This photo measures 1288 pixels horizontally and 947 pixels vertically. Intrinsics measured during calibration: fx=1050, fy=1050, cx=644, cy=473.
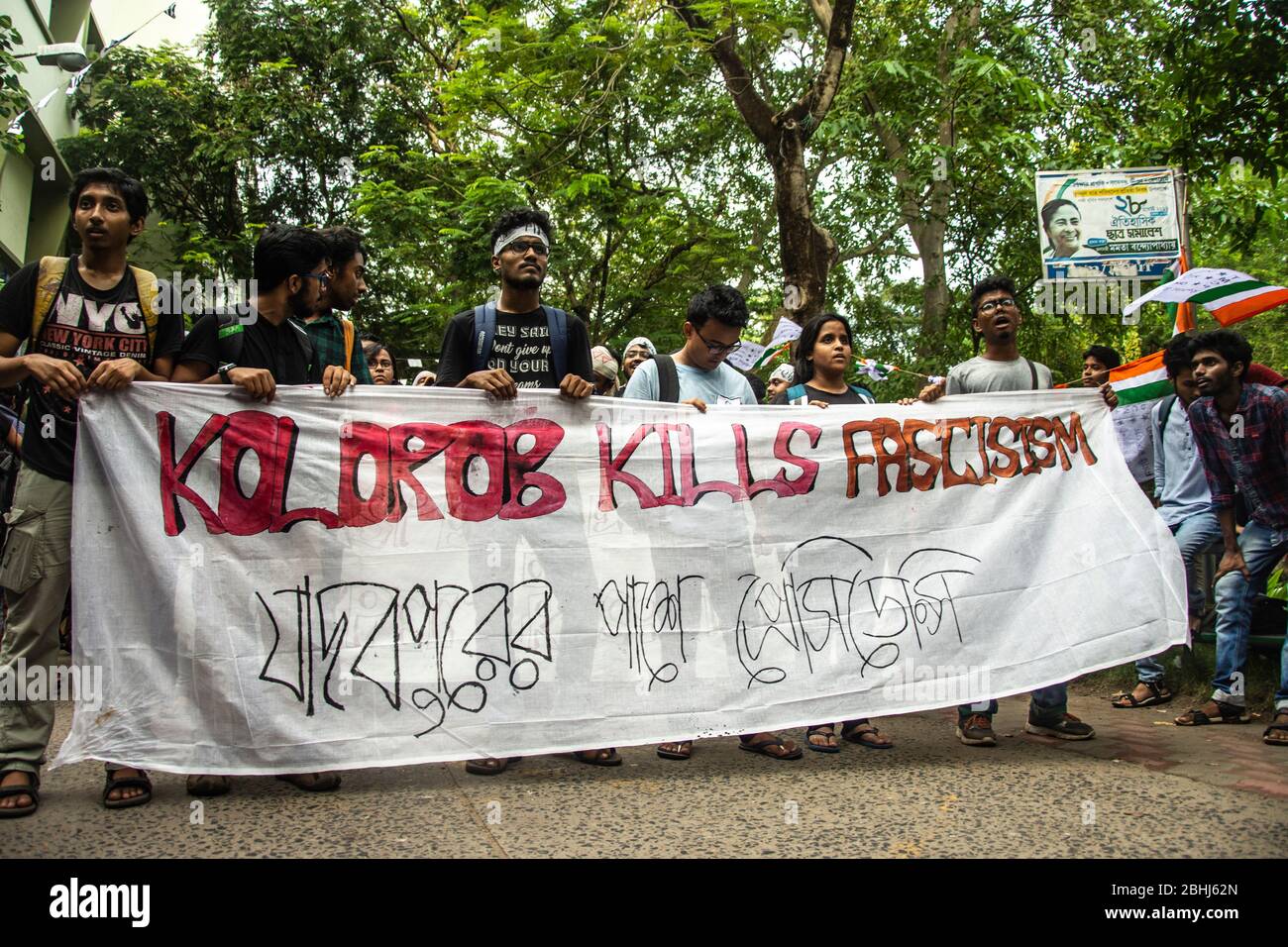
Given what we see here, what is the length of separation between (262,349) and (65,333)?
630 millimetres

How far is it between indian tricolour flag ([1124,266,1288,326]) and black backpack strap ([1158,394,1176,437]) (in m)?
0.74

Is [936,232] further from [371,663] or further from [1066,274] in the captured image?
[371,663]

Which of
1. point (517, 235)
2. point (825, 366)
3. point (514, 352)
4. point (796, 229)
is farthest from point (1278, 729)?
point (796, 229)

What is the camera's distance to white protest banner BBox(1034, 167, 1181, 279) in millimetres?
7590

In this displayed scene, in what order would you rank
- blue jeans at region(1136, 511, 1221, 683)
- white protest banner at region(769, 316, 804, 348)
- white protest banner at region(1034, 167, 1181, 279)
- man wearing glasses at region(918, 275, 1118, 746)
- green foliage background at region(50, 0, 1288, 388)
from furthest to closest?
green foliage background at region(50, 0, 1288, 388)
white protest banner at region(769, 316, 804, 348)
white protest banner at region(1034, 167, 1181, 279)
blue jeans at region(1136, 511, 1221, 683)
man wearing glasses at region(918, 275, 1118, 746)

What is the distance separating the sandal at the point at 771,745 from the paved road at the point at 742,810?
5cm

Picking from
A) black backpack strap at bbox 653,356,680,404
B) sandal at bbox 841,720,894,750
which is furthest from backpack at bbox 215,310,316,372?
sandal at bbox 841,720,894,750

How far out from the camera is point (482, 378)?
397 cm

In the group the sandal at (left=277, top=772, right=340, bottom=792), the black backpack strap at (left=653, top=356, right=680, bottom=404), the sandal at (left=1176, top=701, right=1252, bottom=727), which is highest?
the black backpack strap at (left=653, top=356, right=680, bottom=404)

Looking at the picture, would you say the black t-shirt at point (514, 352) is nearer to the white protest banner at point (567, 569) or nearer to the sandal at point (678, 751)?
the white protest banner at point (567, 569)

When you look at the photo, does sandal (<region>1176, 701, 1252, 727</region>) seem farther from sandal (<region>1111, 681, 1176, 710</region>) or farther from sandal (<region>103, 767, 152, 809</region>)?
sandal (<region>103, 767, 152, 809</region>)

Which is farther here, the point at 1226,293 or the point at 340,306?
the point at 1226,293

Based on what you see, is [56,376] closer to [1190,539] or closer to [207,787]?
[207,787]
